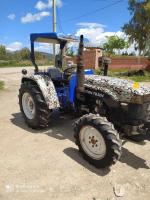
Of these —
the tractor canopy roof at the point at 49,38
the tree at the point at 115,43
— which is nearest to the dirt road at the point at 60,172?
the tractor canopy roof at the point at 49,38

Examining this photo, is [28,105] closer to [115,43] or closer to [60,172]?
[60,172]

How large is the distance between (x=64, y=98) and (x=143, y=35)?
1787cm

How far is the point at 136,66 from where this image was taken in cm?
3102

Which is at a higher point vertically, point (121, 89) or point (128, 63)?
point (121, 89)

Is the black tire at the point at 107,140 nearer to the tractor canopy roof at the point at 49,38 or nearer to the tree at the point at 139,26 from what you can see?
the tractor canopy roof at the point at 49,38

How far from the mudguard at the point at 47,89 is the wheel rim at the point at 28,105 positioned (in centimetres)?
62

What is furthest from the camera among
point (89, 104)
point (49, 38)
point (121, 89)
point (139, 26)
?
point (139, 26)

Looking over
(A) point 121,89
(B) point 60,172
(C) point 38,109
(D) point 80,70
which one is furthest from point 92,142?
(C) point 38,109

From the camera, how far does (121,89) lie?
15.4ft

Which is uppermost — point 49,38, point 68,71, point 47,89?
point 49,38

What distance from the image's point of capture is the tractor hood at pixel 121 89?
4.46 m

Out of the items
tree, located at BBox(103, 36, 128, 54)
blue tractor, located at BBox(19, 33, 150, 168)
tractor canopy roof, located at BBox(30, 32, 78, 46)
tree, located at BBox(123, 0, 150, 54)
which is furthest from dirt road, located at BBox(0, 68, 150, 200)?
tree, located at BBox(103, 36, 128, 54)

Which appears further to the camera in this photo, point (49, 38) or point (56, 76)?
point (56, 76)

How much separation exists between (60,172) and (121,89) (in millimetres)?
1705
